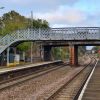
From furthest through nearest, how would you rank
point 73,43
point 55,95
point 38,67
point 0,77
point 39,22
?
point 39,22 → point 73,43 → point 38,67 → point 0,77 → point 55,95

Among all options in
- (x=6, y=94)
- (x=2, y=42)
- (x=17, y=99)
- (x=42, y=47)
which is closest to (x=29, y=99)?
(x=17, y=99)

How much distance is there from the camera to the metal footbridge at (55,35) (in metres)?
64.5

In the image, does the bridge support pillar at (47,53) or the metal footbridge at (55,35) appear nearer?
the metal footbridge at (55,35)

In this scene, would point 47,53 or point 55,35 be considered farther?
point 47,53

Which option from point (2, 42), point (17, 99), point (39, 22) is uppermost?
point (39, 22)

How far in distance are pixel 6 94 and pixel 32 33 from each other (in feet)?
150

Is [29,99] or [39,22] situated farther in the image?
[39,22]

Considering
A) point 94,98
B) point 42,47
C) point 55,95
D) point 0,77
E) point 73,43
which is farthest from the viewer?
point 42,47

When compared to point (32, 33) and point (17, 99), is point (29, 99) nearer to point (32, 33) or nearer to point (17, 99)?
point (17, 99)

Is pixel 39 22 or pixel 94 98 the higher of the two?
pixel 39 22

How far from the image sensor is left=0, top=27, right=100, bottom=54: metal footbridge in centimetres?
6450

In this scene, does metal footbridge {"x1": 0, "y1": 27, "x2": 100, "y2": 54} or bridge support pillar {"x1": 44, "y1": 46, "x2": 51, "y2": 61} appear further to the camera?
bridge support pillar {"x1": 44, "y1": 46, "x2": 51, "y2": 61}

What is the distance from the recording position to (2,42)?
64.8 meters

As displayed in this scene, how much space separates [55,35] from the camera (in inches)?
2594
